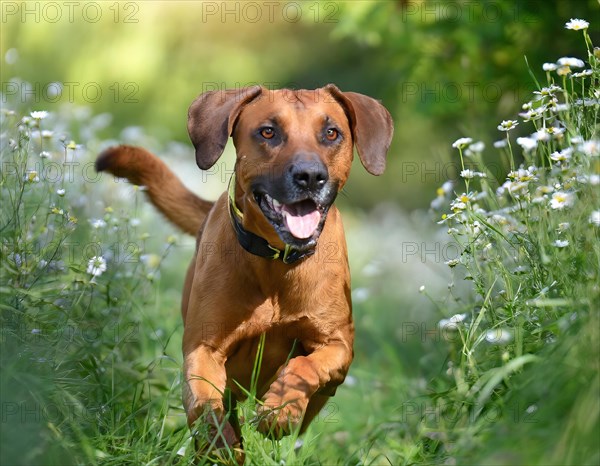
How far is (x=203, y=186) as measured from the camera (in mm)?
10547

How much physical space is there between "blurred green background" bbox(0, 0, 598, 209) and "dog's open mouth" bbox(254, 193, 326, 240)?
8.58 ft

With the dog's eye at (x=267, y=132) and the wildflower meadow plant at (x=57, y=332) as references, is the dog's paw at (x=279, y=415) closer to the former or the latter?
the wildflower meadow plant at (x=57, y=332)

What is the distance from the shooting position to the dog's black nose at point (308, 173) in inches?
162

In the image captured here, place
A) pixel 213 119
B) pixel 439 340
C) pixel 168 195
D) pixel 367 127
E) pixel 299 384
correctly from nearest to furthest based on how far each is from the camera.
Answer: pixel 299 384
pixel 213 119
pixel 367 127
pixel 168 195
pixel 439 340

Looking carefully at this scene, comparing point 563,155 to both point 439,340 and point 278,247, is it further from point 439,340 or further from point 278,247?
point 439,340

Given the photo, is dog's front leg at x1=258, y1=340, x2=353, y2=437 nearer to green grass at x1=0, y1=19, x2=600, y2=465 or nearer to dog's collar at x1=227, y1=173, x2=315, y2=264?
green grass at x1=0, y1=19, x2=600, y2=465

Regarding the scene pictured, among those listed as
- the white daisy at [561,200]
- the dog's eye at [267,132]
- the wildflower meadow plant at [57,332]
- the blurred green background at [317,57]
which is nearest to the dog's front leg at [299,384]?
the wildflower meadow plant at [57,332]

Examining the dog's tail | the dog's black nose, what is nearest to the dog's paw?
the dog's black nose

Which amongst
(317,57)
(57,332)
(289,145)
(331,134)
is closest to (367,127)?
(331,134)

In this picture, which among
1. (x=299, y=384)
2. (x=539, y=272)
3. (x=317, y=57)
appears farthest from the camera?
(x=317, y=57)

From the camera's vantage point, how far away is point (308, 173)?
13.5 ft

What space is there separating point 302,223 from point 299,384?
2.27 feet

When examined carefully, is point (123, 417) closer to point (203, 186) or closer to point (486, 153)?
point (486, 153)

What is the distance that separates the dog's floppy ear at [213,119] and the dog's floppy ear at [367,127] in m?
0.43
